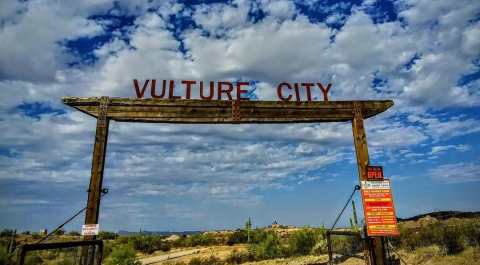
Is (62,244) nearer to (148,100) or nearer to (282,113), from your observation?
(148,100)

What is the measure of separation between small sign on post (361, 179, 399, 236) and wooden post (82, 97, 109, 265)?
7.02 metres

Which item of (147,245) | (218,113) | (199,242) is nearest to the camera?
(218,113)

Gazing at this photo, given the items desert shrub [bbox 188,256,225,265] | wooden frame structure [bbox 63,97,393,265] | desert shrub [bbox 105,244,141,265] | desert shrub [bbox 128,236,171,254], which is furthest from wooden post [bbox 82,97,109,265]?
desert shrub [bbox 128,236,171,254]

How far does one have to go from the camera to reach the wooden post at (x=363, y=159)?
9.48 metres

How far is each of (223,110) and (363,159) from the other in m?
4.31

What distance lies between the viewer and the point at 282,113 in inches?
421

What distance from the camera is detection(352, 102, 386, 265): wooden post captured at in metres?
9.48

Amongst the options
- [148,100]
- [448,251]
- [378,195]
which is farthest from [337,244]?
[148,100]

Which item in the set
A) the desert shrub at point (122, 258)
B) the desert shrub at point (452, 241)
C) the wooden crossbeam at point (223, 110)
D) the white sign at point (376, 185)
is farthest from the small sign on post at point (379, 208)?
the desert shrub at point (122, 258)

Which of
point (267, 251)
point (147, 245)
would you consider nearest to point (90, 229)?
point (267, 251)

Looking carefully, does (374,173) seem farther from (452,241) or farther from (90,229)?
(452,241)

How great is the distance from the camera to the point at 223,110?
1035 cm

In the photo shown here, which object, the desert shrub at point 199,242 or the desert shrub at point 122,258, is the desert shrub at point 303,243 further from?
the desert shrub at point 199,242

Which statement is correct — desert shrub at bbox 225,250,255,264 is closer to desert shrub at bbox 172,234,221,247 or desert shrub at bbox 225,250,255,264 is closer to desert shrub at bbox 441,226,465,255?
desert shrub at bbox 441,226,465,255
